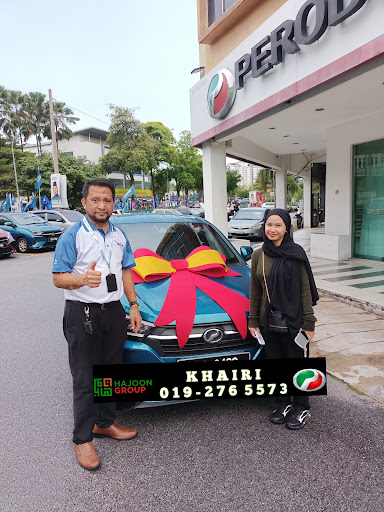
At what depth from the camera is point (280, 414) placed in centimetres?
286

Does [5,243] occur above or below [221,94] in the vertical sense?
below

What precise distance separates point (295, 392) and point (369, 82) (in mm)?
5297

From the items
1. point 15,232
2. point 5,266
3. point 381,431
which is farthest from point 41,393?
point 15,232

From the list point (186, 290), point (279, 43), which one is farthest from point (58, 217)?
point (186, 290)

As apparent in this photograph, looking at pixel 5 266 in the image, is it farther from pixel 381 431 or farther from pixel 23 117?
pixel 23 117

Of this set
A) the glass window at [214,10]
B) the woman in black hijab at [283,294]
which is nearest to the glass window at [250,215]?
the glass window at [214,10]

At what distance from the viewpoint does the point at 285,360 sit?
268 cm

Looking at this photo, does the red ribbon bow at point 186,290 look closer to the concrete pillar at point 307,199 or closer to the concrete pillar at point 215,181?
the concrete pillar at point 215,181

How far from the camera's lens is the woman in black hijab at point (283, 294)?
264 cm

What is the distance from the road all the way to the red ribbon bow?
0.69m

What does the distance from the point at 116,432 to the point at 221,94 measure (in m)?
8.39

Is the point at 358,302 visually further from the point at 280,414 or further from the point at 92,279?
the point at 92,279

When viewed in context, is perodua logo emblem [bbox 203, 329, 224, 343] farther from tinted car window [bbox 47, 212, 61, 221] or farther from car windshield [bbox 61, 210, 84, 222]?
tinted car window [bbox 47, 212, 61, 221]

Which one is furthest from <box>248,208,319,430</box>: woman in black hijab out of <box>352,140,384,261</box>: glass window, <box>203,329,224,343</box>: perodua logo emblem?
<box>352,140,384,261</box>: glass window
